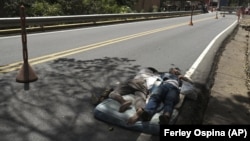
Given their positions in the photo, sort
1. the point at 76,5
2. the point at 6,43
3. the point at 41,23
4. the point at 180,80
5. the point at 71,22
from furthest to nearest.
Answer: the point at 76,5 → the point at 71,22 → the point at 41,23 → the point at 6,43 → the point at 180,80

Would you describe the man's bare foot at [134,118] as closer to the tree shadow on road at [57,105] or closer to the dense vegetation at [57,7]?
the tree shadow on road at [57,105]

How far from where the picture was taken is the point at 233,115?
5277 mm

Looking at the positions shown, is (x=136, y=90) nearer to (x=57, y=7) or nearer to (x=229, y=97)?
(x=229, y=97)

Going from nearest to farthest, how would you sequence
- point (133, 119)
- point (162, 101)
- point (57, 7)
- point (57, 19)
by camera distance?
point (133, 119), point (162, 101), point (57, 19), point (57, 7)

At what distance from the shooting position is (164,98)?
15.4 feet

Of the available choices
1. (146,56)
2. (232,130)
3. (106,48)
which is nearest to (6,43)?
Answer: (106,48)

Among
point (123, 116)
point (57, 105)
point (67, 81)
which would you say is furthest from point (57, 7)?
point (123, 116)

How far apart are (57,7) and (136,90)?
16.9 m

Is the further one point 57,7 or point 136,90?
point 57,7

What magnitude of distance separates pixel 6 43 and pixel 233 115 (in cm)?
767

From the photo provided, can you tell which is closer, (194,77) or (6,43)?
(194,77)

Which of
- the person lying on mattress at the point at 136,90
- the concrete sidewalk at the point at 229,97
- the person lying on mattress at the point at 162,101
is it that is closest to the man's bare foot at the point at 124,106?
the person lying on mattress at the point at 136,90

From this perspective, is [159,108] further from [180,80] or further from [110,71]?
[110,71]

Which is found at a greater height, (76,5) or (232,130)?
(76,5)
